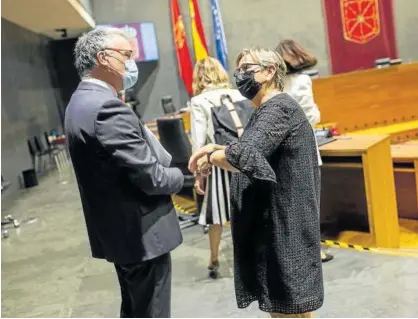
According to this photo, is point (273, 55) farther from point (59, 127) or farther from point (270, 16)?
point (59, 127)

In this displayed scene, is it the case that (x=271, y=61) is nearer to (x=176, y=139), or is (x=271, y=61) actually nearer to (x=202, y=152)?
(x=202, y=152)

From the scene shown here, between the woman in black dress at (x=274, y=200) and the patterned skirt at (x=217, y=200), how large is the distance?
1.53 m

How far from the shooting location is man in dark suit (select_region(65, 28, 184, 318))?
1932mm

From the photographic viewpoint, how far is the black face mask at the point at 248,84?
77.1 inches

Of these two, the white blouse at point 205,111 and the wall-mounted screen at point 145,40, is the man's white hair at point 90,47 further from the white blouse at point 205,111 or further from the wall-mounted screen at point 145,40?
the wall-mounted screen at point 145,40

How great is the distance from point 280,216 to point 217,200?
5.55 ft

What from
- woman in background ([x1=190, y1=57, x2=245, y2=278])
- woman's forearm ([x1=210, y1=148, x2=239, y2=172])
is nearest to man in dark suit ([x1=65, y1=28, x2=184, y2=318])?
woman's forearm ([x1=210, y1=148, x2=239, y2=172])

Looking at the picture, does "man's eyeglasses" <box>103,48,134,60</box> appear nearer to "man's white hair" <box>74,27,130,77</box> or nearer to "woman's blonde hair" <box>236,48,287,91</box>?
"man's white hair" <box>74,27,130,77</box>

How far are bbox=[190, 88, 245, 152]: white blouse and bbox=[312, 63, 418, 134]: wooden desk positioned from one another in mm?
3631

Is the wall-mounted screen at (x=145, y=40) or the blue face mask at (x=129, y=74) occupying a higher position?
the wall-mounted screen at (x=145, y=40)

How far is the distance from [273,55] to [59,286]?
2692mm

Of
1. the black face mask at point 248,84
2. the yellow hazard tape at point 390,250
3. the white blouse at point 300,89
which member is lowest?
the yellow hazard tape at point 390,250

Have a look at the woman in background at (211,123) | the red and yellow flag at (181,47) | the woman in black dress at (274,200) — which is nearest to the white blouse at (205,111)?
the woman in background at (211,123)

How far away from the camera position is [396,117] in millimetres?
7219
